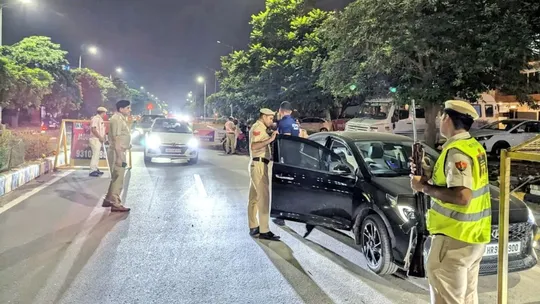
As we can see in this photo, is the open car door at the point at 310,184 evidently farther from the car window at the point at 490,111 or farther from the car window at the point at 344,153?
the car window at the point at 490,111

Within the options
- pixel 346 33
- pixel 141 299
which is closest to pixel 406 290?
pixel 141 299

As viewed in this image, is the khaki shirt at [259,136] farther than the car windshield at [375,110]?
No

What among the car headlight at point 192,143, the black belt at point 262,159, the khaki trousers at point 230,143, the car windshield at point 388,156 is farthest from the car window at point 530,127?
the black belt at point 262,159

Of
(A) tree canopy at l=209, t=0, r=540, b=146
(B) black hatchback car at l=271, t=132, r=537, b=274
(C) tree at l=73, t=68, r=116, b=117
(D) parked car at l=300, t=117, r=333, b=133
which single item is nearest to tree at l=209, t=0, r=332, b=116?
(D) parked car at l=300, t=117, r=333, b=133

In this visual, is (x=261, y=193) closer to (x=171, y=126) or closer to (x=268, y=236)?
(x=268, y=236)

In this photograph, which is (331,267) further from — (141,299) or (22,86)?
(22,86)

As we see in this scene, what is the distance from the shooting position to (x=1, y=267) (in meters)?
4.63

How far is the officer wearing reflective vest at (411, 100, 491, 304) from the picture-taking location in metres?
2.72

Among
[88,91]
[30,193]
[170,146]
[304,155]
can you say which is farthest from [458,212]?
[88,91]

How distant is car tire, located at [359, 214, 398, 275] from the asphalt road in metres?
0.12

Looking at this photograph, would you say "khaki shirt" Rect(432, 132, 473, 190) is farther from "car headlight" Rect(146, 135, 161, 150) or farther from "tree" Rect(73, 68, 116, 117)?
"tree" Rect(73, 68, 116, 117)

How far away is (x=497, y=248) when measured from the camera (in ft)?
13.4

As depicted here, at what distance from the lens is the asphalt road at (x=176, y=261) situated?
4.01m

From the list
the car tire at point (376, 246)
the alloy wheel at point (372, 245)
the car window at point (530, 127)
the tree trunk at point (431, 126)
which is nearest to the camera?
the car tire at point (376, 246)
